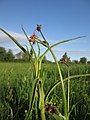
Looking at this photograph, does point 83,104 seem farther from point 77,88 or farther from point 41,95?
point 41,95

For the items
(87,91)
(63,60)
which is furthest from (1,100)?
(63,60)

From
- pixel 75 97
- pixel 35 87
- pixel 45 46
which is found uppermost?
pixel 45 46

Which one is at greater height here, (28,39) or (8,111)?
(28,39)

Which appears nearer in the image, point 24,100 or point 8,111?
point 8,111

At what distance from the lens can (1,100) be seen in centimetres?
182

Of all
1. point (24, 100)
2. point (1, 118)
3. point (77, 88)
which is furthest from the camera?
point (77, 88)

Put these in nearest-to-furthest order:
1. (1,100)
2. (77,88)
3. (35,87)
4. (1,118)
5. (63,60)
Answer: (35,87), (63,60), (1,118), (1,100), (77,88)

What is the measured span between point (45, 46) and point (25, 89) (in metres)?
1.08

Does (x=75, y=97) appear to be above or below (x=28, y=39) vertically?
below

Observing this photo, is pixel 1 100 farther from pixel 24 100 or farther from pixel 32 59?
pixel 32 59

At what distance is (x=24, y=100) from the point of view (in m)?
1.68

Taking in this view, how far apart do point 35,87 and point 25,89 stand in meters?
1.11

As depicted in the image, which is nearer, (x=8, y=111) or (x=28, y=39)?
(x=28, y=39)

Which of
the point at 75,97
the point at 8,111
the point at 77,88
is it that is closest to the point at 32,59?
the point at 8,111
